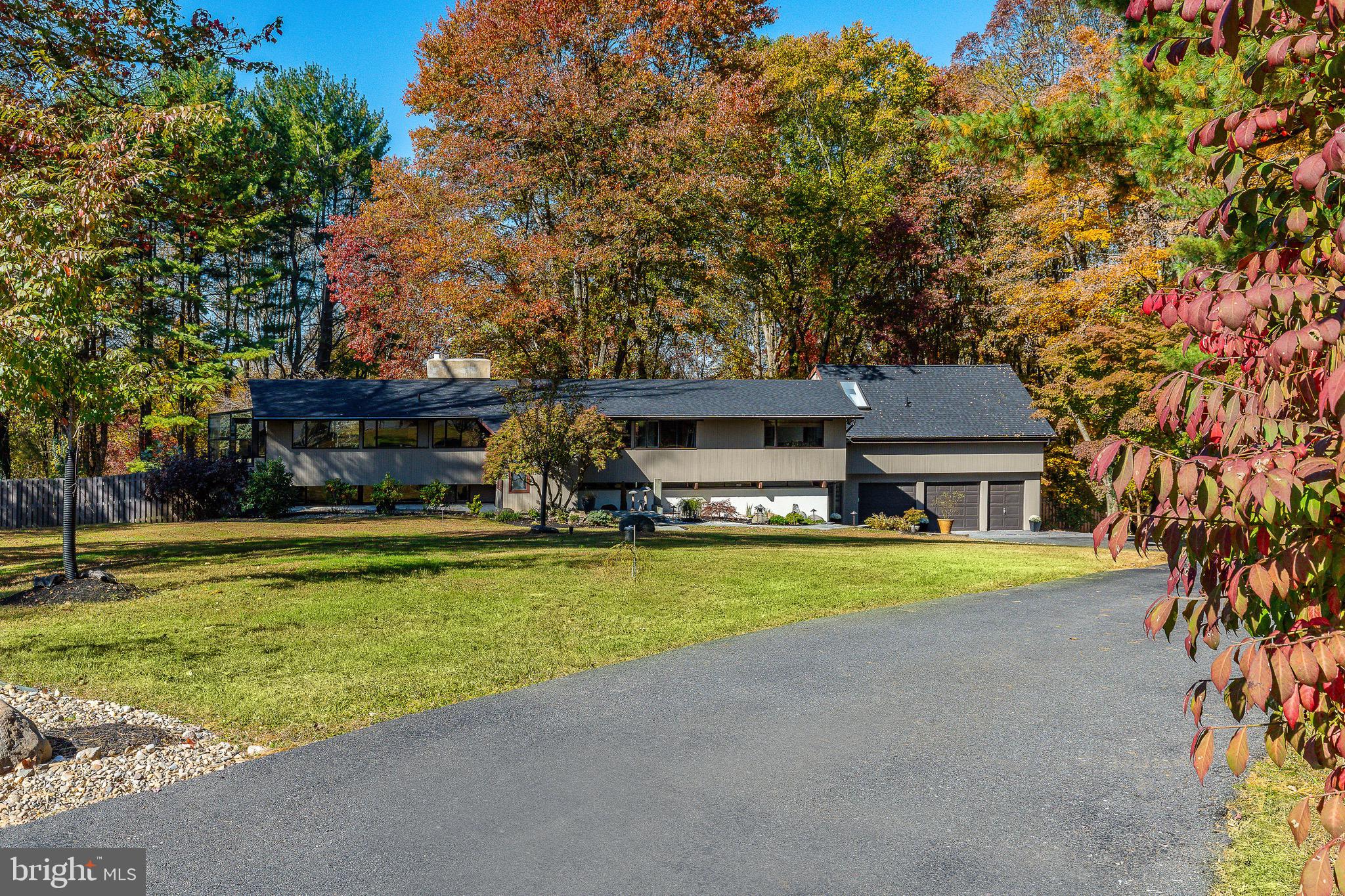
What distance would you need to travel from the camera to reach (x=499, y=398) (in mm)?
35000

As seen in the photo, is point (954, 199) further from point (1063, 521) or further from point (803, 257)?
point (1063, 521)

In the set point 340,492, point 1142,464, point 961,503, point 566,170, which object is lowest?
point 961,503

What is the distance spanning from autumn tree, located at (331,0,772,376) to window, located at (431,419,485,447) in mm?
2786

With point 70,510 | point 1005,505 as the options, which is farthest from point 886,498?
point 70,510

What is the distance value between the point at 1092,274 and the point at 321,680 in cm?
3134

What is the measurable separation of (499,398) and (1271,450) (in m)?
33.3

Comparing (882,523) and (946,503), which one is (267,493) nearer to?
(882,523)

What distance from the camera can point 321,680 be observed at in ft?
28.8

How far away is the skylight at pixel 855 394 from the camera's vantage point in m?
38.4

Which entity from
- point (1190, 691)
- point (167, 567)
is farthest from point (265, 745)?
point (167, 567)

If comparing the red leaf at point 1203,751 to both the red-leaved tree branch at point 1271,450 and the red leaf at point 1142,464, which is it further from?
the red leaf at point 1142,464

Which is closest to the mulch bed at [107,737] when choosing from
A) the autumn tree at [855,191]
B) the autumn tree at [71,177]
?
the autumn tree at [71,177]

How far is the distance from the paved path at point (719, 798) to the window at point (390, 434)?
2668cm

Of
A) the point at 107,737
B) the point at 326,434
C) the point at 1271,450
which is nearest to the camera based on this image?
the point at 1271,450
